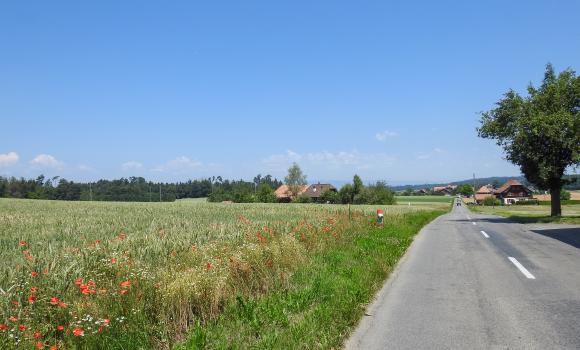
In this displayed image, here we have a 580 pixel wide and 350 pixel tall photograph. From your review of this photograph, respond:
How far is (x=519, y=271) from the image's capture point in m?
9.77

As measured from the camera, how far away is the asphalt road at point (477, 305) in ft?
17.2

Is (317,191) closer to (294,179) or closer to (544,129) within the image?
(294,179)

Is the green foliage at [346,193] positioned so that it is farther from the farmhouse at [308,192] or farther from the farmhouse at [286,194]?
the farmhouse at [286,194]

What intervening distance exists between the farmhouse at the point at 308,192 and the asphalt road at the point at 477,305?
105 meters

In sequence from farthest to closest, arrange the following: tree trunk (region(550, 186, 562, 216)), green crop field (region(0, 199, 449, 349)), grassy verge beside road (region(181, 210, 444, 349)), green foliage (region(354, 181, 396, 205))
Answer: green foliage (region(354, 181, 396, 205)), tree trunk (region(550, 186, 562, 216)), grassy verge beside road (region(181, 210, 444, 349)), green crop field (region(0, 199, 449, 349))

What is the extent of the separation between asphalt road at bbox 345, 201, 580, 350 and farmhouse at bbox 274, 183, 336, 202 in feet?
346

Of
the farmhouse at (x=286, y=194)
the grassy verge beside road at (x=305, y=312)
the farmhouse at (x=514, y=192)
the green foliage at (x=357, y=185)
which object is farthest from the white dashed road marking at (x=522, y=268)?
the farmhouse at (x=514, y=192)

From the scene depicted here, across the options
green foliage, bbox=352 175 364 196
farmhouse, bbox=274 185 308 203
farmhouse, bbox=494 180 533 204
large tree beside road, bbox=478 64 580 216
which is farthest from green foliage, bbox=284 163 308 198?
large tree beside road, bbox=478 64 580 216

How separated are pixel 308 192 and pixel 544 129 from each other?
96.0m

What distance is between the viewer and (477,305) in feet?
22.5

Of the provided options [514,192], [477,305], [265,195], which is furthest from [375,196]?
[477,305]

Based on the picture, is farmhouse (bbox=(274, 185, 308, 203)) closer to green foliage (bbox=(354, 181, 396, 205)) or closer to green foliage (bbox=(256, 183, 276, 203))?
green foliage (bbox=(256, 183, 276, 203))

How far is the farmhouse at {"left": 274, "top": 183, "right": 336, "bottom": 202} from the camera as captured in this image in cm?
11900

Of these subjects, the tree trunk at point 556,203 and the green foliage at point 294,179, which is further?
the green foliage at point 294,179
